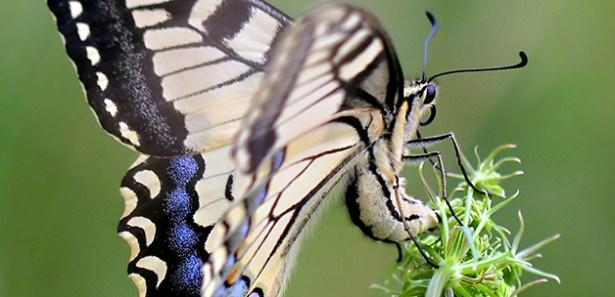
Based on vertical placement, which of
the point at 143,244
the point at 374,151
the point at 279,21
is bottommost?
the point at 143,244

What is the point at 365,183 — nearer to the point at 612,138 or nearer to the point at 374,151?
the point at 374,151

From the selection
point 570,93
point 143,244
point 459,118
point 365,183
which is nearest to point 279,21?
point 365,183

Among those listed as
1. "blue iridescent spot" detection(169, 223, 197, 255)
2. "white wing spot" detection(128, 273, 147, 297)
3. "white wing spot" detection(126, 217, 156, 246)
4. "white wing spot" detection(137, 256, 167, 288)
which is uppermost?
"white wing spot" detection(126, 217, 156, 246)

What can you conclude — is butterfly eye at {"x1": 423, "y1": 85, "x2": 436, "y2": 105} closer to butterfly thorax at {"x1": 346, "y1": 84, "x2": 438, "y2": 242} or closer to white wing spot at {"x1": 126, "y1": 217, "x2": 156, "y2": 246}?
butterfly thorax at {"x1": 346, "y1": 84, "x2": 438, "y2": 242}

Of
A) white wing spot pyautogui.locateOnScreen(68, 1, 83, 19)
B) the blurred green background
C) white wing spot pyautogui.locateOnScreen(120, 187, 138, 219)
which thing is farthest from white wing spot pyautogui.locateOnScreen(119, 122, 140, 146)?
the blurred green background

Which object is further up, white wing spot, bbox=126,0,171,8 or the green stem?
white wing spot, bbox=126,0,171,8

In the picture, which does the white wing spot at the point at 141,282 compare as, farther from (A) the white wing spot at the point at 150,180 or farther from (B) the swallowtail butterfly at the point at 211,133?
(A) the white wing spot at the point at 150,180

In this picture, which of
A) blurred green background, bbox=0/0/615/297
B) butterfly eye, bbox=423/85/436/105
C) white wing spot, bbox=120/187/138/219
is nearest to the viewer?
butterfly eye, bbox=423/85/436/105
